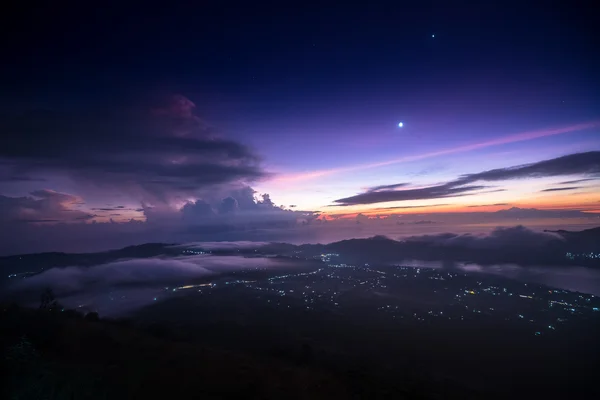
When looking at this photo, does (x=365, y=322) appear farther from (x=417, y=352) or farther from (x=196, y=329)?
(x=196, y=329)

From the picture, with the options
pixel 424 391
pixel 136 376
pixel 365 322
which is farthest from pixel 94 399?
pixel 365 322

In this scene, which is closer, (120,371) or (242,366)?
(120,371)

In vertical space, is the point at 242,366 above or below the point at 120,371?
below

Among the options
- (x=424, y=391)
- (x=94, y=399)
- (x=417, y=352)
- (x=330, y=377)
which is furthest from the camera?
(x=417, y=352)

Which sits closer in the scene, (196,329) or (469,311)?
(196,329)

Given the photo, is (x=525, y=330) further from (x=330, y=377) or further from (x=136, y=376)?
(x=136, y=376)

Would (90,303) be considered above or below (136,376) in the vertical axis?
below

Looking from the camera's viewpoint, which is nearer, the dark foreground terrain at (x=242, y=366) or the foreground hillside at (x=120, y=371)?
the foreground hillside at (x=120, y=371)

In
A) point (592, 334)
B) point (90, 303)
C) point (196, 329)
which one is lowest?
point (592, 334)

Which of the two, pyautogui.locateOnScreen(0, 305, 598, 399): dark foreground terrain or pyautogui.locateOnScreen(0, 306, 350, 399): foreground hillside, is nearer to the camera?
pyautogui.locateOnScreen(0, 306, 350, 399): foreground hillside

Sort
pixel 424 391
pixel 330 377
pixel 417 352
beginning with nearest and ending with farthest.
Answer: pixel 330 377 < pixel 424 391 < pixel 417 352

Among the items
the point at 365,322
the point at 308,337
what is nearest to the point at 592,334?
the point at 365,322
